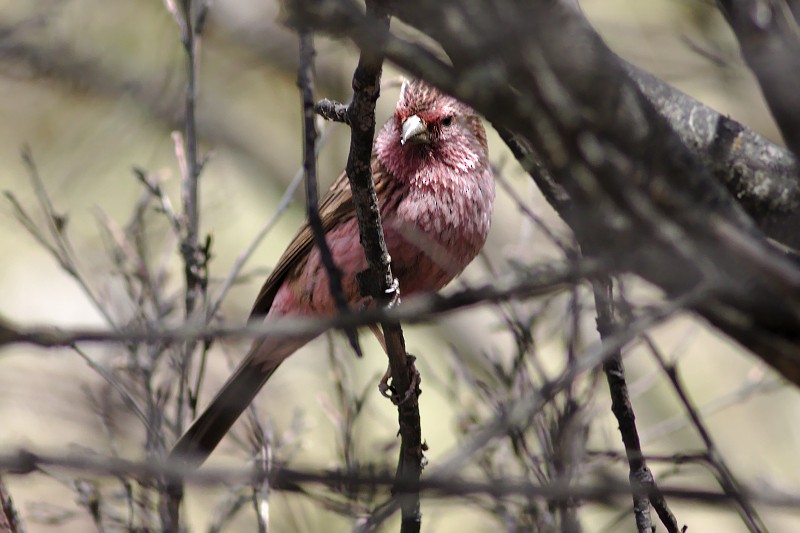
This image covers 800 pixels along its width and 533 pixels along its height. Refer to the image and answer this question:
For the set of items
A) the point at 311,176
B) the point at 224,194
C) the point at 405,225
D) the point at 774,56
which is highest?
the point at 224,194

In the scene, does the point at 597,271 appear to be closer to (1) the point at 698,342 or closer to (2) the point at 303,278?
(2) the point at 303,278

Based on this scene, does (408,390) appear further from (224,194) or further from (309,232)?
(224,194)

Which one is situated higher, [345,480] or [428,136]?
[428,136]

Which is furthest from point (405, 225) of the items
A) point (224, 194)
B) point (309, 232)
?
point (224, 194)

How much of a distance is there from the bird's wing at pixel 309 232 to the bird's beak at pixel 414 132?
0.21 metres

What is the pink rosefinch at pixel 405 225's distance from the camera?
14.7 feet

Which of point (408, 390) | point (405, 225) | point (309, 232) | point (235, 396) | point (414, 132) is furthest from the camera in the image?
point (309, 232)

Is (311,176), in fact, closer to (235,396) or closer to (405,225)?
(405,225)

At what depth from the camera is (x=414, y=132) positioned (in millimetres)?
4625

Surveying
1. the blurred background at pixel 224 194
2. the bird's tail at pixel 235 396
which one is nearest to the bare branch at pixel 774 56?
the bird's tail at pixel 235 396

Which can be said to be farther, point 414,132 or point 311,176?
point 414,132

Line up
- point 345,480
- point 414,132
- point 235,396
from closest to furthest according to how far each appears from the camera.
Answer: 1. point 345,480
2. point 414,132
3. point 235,396

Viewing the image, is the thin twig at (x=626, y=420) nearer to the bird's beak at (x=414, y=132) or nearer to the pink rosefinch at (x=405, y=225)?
the pink rosefinch at (x=405, y=225)

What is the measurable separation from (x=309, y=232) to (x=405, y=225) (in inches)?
30.5
